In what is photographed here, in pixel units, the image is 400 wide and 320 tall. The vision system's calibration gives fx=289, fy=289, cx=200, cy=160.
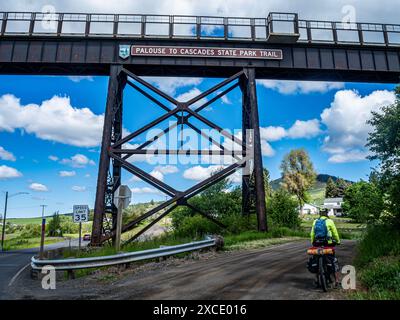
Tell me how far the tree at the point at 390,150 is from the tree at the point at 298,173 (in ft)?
156

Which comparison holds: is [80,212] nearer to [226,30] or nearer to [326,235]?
[326,235]

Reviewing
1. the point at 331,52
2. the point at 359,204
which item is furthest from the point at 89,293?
the point at 331,52

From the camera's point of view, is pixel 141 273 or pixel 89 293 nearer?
pixel 89 293

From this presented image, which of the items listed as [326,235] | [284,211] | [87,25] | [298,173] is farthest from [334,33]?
[298,173]

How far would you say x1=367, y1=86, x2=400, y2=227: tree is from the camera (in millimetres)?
8797

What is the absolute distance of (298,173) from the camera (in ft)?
185

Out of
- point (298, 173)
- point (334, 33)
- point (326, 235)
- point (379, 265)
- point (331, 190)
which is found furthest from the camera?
point (331, 190)

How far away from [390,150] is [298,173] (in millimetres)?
49039

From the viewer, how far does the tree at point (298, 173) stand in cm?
5562
